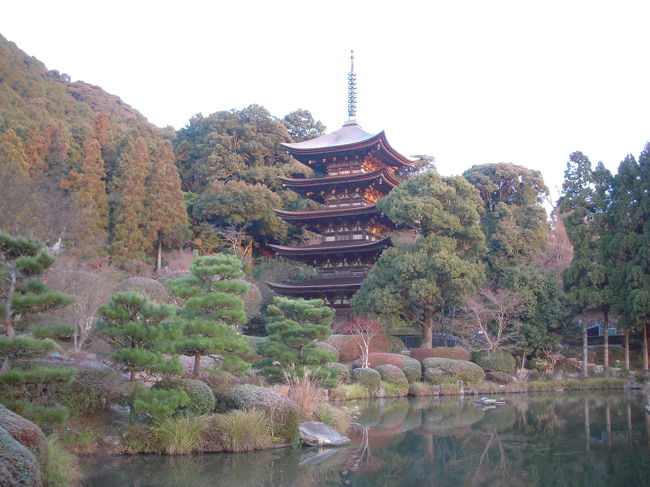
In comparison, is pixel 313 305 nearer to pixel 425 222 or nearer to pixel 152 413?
pixel 152 413

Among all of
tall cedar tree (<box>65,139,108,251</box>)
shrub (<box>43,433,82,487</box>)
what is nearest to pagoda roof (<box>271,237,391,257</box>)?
tall cedar tree (<box>65,139,108,251</box>)

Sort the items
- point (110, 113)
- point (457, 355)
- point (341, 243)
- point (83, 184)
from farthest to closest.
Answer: point (110, 113)
point (83, 184)
point (341, 243)
point (457, 355)

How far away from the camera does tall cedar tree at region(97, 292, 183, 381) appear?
363 inches

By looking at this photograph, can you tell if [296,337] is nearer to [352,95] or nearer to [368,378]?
[368,378]

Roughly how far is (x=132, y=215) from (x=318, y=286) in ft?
39.1

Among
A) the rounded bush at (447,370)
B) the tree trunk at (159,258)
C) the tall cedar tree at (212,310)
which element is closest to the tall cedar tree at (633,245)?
the rounded bush at (447,370)

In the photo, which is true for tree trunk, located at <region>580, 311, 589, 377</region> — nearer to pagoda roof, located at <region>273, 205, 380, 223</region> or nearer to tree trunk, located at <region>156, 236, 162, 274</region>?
pagoda roof, located at <region>273, 205, 380, 223</region>

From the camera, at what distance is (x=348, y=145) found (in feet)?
101

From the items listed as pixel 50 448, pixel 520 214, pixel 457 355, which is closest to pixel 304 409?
pixel 50 448

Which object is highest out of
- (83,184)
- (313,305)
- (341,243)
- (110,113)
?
(110,113)

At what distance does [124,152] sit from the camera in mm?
37625

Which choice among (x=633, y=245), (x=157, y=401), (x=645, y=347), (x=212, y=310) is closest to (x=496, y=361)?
(x=645, y=347)

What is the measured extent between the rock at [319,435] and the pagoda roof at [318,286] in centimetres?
1697

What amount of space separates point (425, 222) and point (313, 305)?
1296 cm
